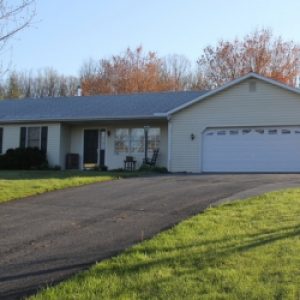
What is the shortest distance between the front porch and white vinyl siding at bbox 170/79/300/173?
4.60 feet

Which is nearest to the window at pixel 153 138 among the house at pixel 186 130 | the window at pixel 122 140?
the house at pixel 186 130

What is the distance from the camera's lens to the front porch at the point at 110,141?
24953mm

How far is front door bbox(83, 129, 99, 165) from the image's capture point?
2631 centimetres

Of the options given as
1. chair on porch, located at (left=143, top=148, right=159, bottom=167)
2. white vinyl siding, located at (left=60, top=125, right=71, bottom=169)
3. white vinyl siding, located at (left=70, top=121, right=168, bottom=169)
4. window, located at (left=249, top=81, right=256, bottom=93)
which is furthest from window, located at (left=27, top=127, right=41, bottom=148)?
window, located at (left=249, top=81, right=256, bottom=93)

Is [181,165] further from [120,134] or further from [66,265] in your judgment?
[66,265]

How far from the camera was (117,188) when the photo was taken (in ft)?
48.9

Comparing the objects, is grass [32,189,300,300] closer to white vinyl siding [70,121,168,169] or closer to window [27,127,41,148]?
white vinyl siding [70,121,168,169]

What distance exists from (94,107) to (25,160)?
4773mm

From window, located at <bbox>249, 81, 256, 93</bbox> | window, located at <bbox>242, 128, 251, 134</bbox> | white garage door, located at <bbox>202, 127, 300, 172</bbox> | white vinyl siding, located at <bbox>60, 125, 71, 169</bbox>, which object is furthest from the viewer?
white vinyl siding, located at <bbox>60, 125, 71, 169</bbox>

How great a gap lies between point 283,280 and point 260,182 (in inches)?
410

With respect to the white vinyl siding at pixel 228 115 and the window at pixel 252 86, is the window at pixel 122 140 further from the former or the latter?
the window at pixel 252 86

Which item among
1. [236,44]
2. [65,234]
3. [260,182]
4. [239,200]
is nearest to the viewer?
[65,234]

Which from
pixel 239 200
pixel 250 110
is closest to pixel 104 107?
pixel 250 110

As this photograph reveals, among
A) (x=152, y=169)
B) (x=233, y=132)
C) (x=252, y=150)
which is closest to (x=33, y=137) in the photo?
(x=152, y=169)
